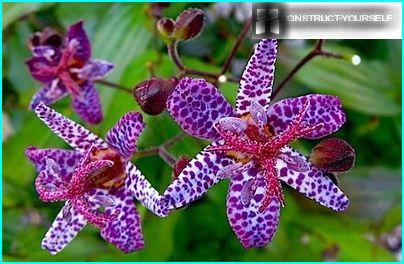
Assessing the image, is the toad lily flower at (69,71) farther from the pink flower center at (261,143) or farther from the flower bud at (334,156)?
the flower bud at (334,156)

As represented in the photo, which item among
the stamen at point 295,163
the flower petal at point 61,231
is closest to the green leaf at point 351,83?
the stamen at point 295,163

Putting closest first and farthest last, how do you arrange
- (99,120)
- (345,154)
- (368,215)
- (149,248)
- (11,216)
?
(345,154) → (99,120) → (149,248) → (11,216) → (368,215)

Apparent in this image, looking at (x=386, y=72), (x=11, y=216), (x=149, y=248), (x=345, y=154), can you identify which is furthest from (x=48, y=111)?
(x=386, y=72)

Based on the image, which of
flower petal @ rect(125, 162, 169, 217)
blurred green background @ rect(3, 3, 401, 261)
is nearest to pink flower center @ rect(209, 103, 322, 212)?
flower petal @ rect(125, 162, 169, 217)

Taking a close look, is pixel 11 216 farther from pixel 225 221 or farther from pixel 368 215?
pixel 368 215

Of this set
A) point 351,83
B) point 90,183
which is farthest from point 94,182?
point 351,83

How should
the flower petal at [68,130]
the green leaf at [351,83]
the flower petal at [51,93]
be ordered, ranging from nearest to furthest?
the flower petal at [68,130], the flower petal at [51,93], the green leaf at [351,83]

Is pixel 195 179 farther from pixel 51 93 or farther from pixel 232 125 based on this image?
pixel 51 93
